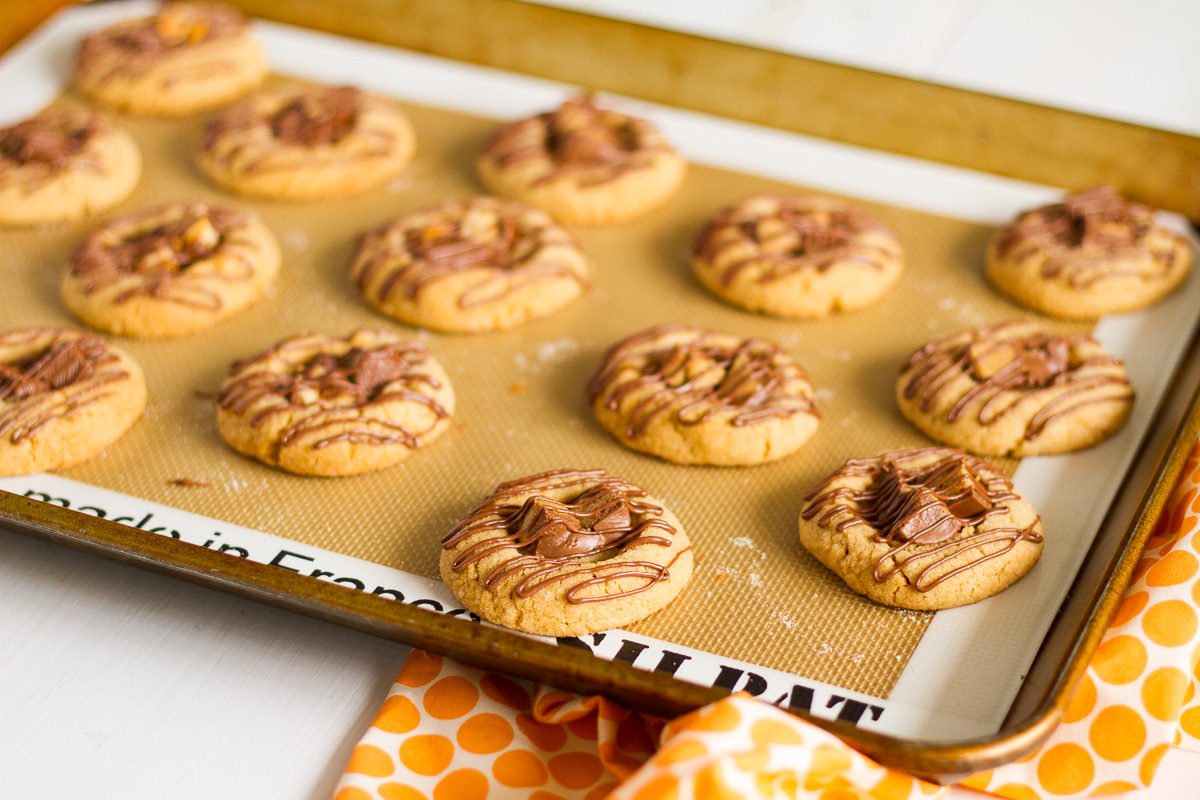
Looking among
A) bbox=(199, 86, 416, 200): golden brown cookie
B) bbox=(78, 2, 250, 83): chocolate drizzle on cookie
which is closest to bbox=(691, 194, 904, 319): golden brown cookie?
bbox=(199, 86, 416, 200): golden brown cookie

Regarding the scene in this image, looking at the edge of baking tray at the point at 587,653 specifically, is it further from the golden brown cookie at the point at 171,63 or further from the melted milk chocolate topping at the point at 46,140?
the golden brown cookie at the point at 171,63

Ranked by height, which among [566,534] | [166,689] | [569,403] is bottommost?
[166,689]

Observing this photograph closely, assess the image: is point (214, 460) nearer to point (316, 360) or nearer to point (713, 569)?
point (316, 360)

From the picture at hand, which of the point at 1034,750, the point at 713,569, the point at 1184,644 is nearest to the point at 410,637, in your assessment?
the point at 713,569

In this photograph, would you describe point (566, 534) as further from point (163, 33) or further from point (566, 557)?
point (163, 33)

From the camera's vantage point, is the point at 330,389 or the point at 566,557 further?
the point at 330,389

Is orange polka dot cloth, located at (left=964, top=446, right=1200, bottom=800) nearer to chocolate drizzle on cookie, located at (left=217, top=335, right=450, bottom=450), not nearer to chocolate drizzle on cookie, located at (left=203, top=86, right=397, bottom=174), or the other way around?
chocolate drizzle on cookie, located at (left=217, top=335, right=450, bottom=450)

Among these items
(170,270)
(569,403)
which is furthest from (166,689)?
(170,270)

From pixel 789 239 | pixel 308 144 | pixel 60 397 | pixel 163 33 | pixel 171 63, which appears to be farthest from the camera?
pixel 163 33
